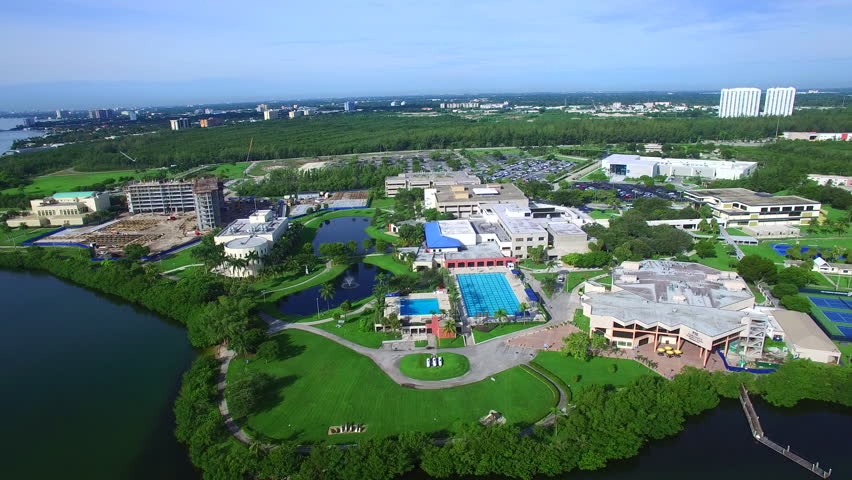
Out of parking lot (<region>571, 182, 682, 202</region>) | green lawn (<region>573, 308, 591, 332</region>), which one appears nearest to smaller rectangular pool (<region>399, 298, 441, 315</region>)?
green lawn (<region>573, 308, 591, 332</region>)

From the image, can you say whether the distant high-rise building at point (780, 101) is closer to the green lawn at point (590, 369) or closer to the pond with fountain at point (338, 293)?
the pond with fountain at point (338, 293)

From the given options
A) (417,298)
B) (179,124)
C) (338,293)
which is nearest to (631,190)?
(417,298)

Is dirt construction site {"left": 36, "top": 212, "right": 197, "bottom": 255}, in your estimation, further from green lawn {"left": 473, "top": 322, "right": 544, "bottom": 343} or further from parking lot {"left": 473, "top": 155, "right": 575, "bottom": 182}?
parking lot {"left": 473, "top": 155, "right": 575, "bottom": 182}

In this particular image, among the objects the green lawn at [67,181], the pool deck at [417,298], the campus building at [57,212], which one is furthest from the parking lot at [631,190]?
the green lawn at [67,181]

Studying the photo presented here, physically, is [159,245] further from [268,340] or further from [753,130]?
[753,130]

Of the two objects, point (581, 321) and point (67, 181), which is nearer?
point (581, 321)

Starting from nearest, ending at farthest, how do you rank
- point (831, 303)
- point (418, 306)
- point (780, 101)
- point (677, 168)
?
point (831, 303)
point (418, 306)
point (677, 168)
point (780, 101)

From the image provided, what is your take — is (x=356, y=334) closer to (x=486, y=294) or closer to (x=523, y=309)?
(x=486, y=294)
